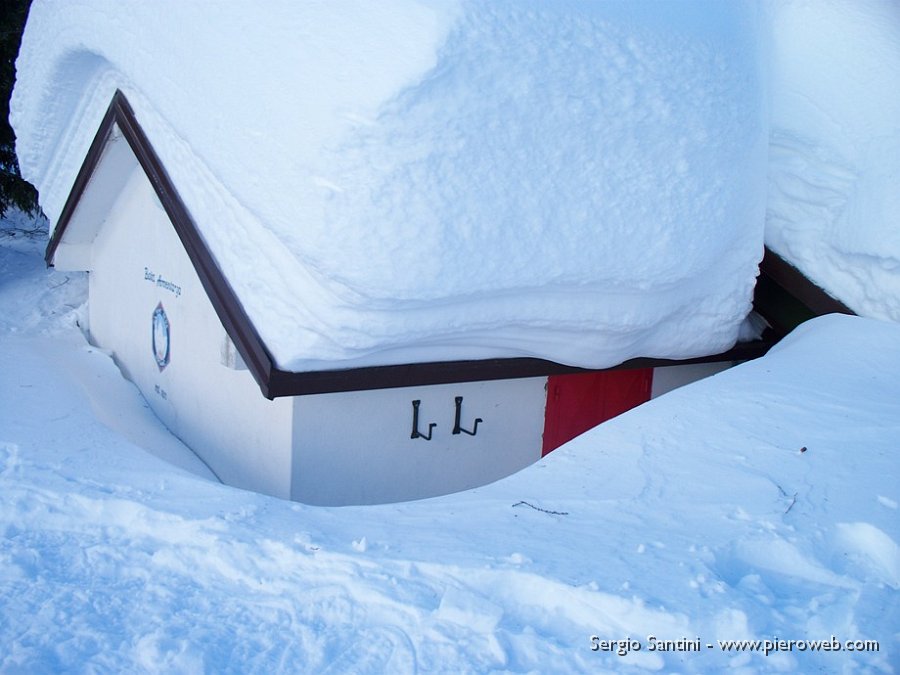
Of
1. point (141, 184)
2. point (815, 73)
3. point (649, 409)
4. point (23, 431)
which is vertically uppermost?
point (815, 73)

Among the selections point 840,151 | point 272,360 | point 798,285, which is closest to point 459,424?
point 272,360

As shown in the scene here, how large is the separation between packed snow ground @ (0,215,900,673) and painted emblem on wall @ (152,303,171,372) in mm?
1763

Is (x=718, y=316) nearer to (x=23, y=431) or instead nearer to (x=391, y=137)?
(x=391, y=137)

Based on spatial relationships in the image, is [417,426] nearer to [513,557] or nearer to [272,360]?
[272,360]

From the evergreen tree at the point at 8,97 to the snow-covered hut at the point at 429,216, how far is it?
4618 millimetres

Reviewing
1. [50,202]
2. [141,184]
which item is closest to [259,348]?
[141,184]

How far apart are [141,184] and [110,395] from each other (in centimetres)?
160

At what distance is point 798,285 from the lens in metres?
5.34

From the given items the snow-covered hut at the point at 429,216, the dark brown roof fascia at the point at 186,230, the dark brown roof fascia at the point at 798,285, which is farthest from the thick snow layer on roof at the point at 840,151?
the dark brown roof fascia at the point at 186,230

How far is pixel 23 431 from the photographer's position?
430cm

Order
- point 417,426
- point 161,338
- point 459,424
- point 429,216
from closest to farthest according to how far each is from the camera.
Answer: point 429,216 → point 417,426 → point 459,424 → point 161,338

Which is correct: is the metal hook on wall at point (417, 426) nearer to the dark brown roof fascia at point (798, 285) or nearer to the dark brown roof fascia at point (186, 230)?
the dark brown roof fascia at point (186, 230)

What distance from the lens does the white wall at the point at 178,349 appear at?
472 cm

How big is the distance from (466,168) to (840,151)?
2.80 metres
